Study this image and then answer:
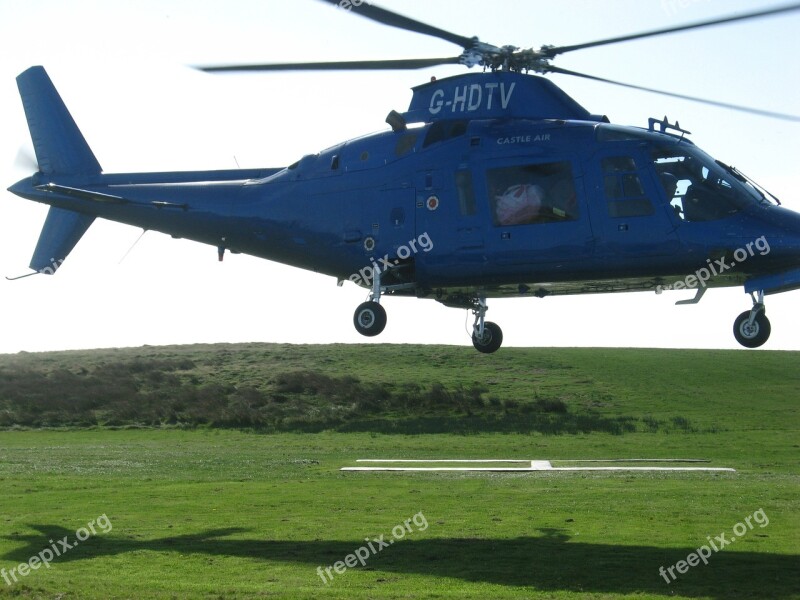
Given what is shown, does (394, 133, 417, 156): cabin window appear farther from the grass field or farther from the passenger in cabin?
the grass field

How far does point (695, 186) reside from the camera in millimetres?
22781

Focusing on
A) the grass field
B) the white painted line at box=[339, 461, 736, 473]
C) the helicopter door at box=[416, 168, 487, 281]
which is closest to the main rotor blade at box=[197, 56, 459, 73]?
the helicopter door at box=[416, 168, 487, 281]

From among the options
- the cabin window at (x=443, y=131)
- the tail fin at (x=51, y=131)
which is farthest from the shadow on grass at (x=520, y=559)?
the tail fin at (x=51, y=131)

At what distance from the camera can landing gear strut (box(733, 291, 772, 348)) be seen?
22438mm

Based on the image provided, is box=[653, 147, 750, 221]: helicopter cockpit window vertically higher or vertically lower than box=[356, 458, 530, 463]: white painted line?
higher

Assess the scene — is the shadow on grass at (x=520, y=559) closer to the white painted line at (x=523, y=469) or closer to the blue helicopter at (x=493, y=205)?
the blue helicopter at (x=493, y=205)

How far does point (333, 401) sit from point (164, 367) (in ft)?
61.9

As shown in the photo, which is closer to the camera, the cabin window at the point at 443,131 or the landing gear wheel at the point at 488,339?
the cabin window at the point at 443,131

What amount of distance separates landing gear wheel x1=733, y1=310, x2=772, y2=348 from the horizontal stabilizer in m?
18.6

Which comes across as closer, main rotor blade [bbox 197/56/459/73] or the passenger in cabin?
main rotor blade [bbox 197/56/459/73]

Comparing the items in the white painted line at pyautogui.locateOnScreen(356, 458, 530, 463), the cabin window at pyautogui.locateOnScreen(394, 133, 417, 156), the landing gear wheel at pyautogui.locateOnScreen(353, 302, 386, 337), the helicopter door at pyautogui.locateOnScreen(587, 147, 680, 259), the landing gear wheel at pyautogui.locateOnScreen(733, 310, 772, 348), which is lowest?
the white painted line at pyautogui.locateOnScreen(356, 458, 530, 463)

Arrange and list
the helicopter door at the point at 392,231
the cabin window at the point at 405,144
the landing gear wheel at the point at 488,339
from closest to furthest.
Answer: the helicopter door at the point at 392,231 → the cabin window at the point at 405,144 → the landing gear wheel at the point at 488,339

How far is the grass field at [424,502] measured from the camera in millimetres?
28250

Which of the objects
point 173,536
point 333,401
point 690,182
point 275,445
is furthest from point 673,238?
point 333,401
